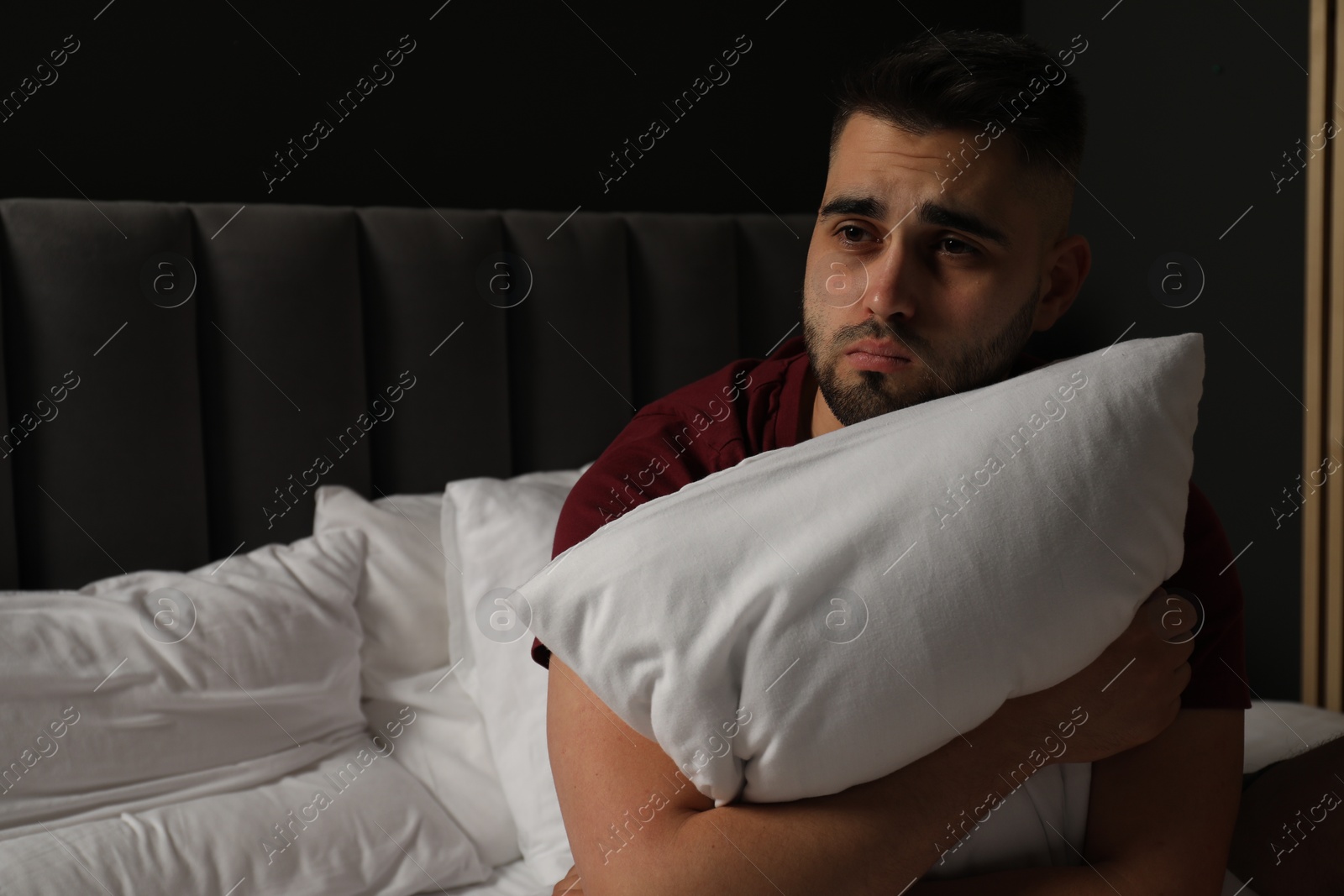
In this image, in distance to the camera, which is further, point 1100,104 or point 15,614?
point 1100,104

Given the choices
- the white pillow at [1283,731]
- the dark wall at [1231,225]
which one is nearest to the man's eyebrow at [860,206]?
the white pillow at [1283,731]

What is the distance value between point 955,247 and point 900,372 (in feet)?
0.48

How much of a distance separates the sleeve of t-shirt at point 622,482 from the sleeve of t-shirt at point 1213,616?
480 mm

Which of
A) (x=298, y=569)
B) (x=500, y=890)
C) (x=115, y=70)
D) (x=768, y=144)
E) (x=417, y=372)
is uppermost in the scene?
(x=115, y=70)

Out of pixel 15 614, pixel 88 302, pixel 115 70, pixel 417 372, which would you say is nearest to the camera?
pixel 15 614

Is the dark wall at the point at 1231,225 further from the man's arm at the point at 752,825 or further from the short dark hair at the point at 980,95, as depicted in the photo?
the man's arm at the point at 752,825

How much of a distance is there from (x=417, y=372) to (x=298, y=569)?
442 mm

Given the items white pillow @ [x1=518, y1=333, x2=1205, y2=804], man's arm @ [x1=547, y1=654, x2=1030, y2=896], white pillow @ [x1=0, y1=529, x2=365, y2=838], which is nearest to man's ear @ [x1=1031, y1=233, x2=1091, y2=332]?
white pillow @ [x1=518, y1=333, x2=1205, y2=804]

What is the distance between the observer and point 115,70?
63.4 inches

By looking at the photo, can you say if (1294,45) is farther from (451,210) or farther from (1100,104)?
(451,210)

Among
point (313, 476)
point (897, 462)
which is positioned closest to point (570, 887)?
point (897, 462)

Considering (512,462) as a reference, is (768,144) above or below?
above

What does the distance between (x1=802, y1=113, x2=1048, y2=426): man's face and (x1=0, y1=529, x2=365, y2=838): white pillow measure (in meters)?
0.89

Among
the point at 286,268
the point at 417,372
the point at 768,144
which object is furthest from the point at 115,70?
the point at 768,144
